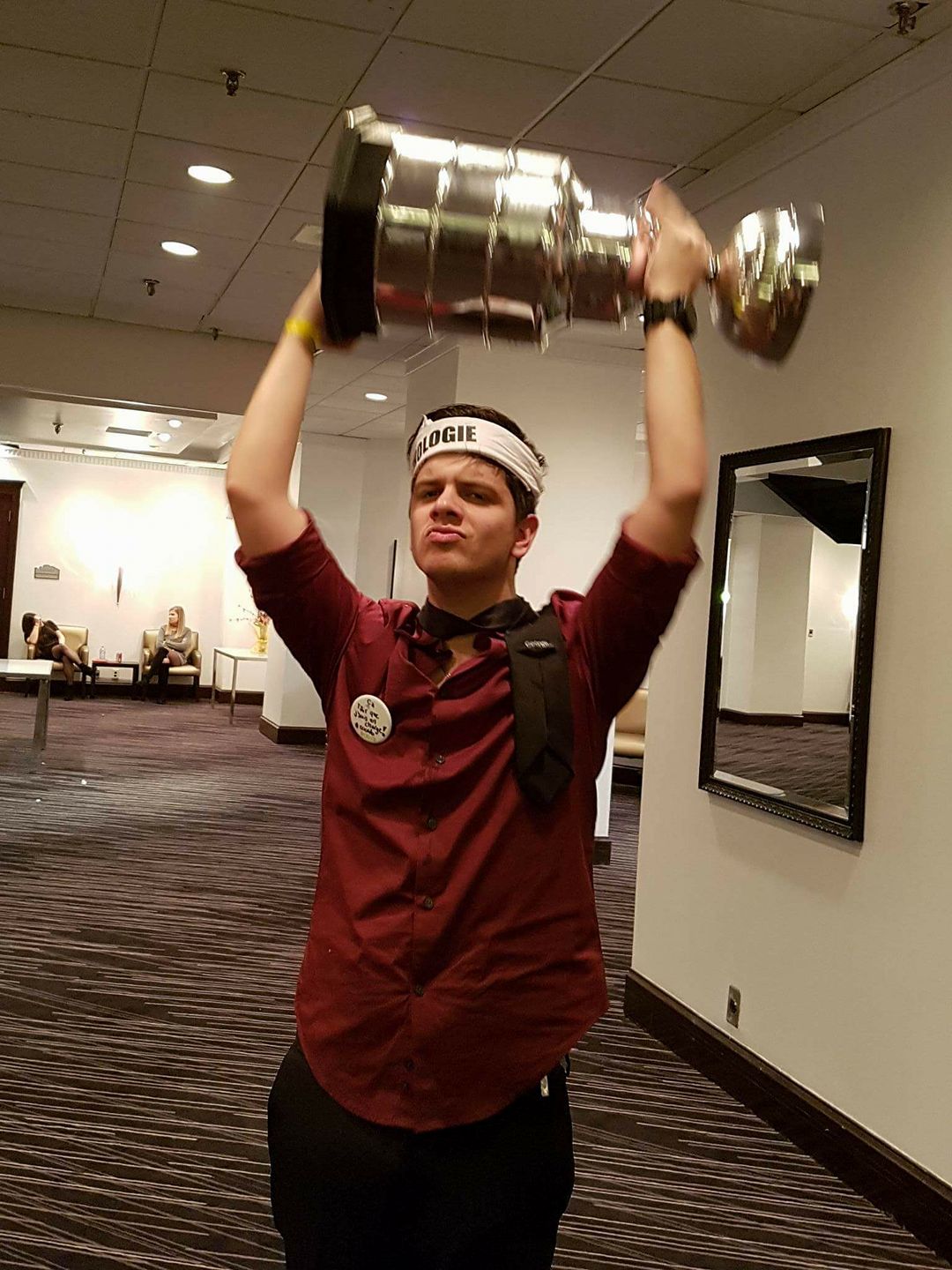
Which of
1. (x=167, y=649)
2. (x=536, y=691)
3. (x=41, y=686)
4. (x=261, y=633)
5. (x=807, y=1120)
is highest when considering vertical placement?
(x=261, y=633)

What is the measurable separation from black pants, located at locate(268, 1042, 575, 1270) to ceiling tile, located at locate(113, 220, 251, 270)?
482cm

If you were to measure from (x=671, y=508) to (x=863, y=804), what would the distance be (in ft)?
7.06

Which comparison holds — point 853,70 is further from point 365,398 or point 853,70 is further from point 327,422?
point 327,422

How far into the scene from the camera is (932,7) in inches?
112

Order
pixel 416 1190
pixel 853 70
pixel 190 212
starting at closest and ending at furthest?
pixel 416 1190 < pixel 853 70 < pixel 190 212

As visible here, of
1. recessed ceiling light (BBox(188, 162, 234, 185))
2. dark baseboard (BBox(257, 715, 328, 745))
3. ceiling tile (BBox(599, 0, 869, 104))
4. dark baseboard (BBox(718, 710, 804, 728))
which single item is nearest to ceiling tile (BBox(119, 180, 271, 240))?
recessed ceiling light (BBox(188, 162, 234, 185))

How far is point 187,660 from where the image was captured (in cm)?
1562

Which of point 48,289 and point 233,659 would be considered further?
point 233,659

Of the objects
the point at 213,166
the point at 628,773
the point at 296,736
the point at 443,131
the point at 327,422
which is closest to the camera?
the point at 443,131

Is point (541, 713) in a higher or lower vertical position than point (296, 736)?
higher

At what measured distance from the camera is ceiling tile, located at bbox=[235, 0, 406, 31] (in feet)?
10.2

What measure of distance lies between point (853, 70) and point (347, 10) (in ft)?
4.56

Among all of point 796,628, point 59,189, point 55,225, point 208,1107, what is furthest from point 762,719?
point 55,225

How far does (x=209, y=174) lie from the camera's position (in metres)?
4.57
